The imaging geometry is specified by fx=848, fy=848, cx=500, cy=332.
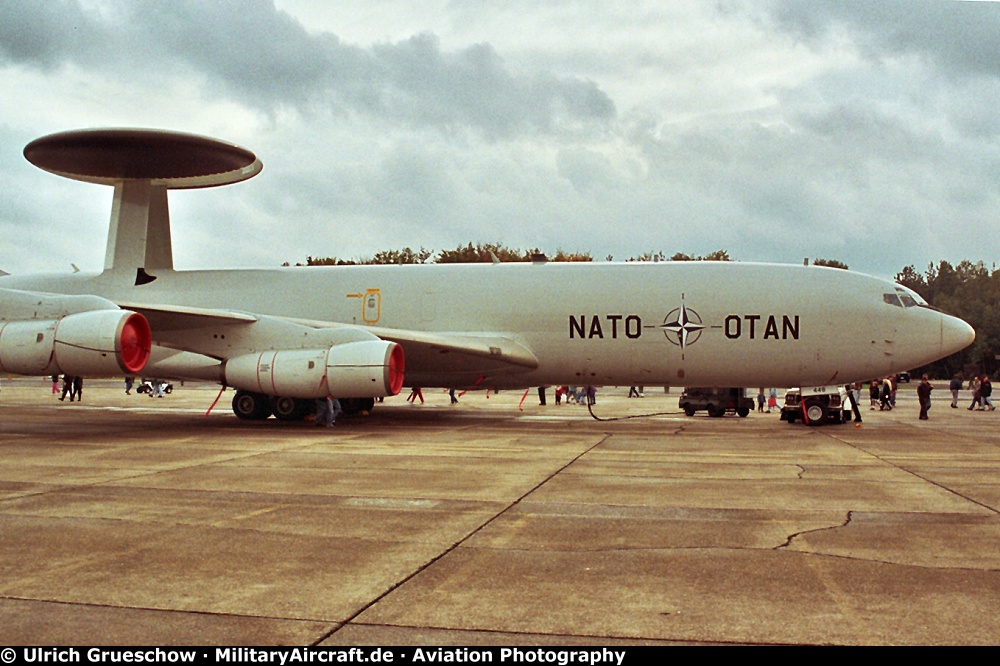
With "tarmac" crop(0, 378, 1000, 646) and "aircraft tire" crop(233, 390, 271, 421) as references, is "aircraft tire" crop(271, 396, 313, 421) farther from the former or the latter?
"tarmac" crop(0, 378, 1000, 646)

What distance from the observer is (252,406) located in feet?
71.5

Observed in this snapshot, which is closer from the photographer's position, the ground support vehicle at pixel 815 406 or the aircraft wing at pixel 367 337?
the aircraft wing at pixel 367 337

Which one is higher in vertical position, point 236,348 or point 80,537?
point 236,348

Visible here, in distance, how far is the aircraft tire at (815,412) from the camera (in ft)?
71.9

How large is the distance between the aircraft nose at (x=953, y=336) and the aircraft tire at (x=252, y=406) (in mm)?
16189

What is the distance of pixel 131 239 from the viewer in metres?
25.6

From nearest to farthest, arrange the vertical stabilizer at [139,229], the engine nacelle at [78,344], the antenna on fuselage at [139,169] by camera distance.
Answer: the engine nacelle at [78,344] → the antenna on fuselage at [139,169] → the vertical stabilizer at [139,229]

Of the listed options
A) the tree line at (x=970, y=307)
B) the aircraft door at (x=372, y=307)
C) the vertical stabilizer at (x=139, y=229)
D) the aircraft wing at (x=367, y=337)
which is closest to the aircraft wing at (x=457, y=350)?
the aircraft wing at (x=367, y=337)

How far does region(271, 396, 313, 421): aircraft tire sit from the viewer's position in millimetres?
20794

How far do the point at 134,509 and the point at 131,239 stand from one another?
19280mm

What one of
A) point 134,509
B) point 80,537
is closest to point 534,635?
point 80,537

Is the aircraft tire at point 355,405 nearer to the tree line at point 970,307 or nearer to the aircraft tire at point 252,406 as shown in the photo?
the aircraft tire at point 252,406

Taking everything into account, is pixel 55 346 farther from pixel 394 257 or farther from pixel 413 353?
pixel 394 257

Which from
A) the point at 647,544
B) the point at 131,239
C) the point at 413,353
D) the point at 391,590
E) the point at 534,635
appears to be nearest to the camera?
the point at 534,635
